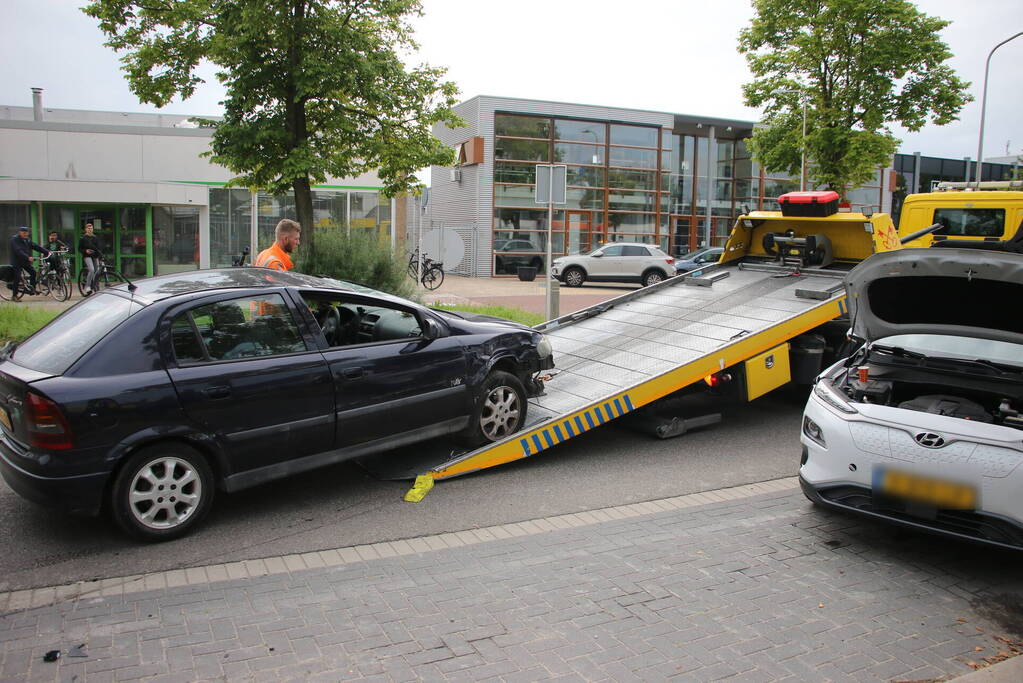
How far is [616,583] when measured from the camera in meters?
4.42

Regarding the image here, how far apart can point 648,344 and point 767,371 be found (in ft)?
3.94

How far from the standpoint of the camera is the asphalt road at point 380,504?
4.73 meters

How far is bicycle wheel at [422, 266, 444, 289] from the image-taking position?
24.2m

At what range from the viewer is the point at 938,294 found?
5.45 meters

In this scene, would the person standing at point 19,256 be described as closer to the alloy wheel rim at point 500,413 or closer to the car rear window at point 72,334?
the car rear window at point 72,334

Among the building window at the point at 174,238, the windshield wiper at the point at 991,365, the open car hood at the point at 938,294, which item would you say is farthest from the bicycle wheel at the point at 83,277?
the windshield wiper at the point at 991,365

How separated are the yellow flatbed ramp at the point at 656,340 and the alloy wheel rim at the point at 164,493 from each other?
1.68 meters

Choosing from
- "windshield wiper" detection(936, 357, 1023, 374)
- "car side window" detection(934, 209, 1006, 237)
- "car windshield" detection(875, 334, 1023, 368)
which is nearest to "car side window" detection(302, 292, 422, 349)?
"car windshield" detection(875, 334, 1023, 368)

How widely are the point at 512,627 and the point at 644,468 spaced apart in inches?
117

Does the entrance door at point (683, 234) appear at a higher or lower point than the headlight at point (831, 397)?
higher

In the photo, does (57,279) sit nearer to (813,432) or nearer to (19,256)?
(19,256)

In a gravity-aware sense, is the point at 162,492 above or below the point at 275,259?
below

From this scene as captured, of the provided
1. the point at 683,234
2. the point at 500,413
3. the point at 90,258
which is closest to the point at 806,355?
the point at 500,413

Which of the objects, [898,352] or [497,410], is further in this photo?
[497,410]
